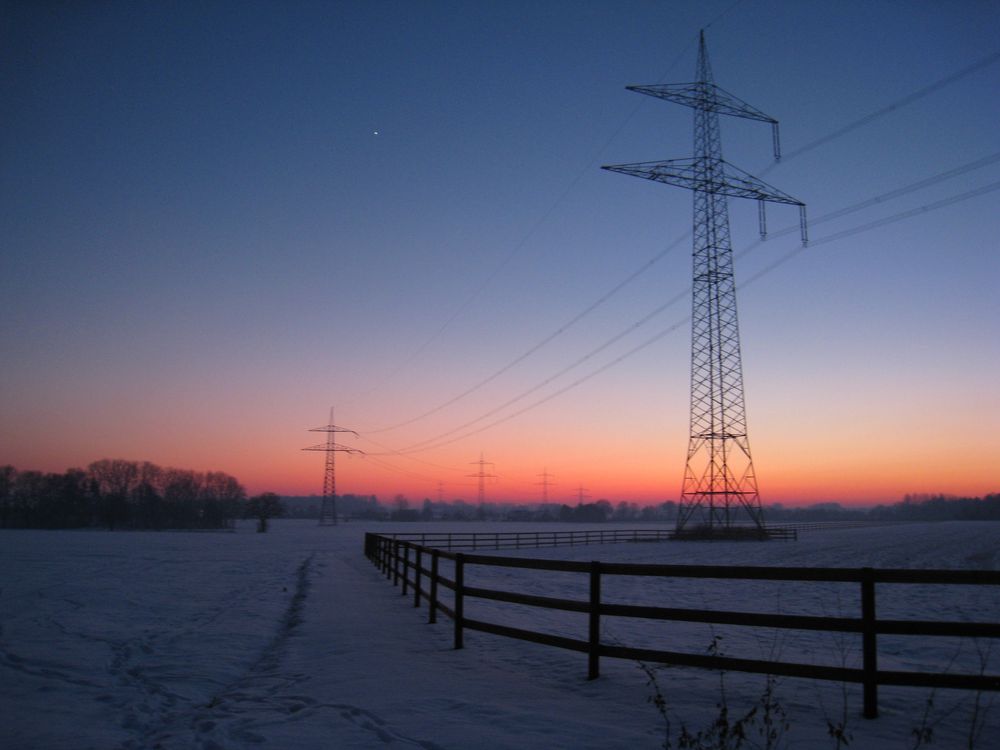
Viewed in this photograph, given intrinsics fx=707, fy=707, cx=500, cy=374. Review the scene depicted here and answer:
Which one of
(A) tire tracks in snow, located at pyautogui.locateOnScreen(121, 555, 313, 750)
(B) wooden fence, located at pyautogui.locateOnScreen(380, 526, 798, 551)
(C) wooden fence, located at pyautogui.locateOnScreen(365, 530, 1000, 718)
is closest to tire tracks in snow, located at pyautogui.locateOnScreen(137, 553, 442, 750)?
(A) tire tracks in snow, located at pyautogui.locateOnScreen(121, 555, 313, 750)

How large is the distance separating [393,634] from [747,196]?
89.0ft

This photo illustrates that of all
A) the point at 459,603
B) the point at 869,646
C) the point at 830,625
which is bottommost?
the point at 459,603

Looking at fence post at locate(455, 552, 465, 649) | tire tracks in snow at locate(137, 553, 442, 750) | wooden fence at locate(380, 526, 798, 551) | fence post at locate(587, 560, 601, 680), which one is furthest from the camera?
wooden fence at locate(380, 526, 798, 551)

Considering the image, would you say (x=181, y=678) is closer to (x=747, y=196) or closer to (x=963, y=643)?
(x=963, y=643)

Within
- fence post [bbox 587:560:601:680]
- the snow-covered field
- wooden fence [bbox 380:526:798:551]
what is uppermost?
fence post [bbox 587:560:601:680]

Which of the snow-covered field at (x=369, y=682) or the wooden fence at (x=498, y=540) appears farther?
the wooden fence at (x=498, y=540)

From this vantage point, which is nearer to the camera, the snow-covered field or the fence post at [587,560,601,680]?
the snow-covered field

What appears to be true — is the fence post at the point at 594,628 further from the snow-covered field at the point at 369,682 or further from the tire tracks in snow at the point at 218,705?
the tire tracks in snow at the point at 218,705

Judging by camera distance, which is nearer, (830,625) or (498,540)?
(830,625)

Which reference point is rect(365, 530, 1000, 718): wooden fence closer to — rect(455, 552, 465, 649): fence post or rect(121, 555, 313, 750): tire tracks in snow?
rect(455, 552, 465, 649): fence post

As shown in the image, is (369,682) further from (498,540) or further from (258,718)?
(498,540)

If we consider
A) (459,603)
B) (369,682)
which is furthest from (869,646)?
(459,603)

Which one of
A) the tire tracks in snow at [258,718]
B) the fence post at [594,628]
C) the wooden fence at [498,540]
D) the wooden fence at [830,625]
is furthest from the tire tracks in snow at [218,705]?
the wooden fence at [498,540]

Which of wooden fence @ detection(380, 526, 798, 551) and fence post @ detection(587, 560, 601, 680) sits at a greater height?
fence post @ detection(587, 560, 601, 680)
